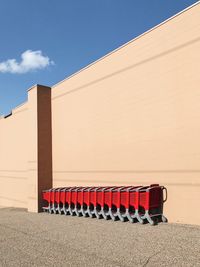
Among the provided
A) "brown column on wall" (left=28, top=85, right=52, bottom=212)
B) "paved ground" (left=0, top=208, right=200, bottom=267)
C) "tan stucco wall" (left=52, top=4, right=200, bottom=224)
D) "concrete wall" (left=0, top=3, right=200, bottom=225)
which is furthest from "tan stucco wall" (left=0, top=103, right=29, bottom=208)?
"paved ground" (left=0, top=208, right=200, bottom=267)

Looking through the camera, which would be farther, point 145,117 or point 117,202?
point 145,117

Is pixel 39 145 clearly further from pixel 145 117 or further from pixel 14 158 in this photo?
pixel 145 117

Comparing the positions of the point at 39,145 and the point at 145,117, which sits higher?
the point at 145,117

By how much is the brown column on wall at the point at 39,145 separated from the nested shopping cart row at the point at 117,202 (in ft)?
9.58

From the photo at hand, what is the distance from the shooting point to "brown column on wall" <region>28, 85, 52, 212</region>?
18391mm

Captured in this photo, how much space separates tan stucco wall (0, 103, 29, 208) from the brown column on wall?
2696 millimetres

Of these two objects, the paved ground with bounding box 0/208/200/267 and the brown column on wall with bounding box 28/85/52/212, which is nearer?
the paved ground with bounding box 0/208/200/267

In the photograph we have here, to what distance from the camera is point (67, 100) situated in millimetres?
17750

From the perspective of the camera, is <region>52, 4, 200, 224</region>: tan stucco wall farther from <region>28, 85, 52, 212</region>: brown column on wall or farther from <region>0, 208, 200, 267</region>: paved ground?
<region>0, 208, 200, 267</region>: paved ground

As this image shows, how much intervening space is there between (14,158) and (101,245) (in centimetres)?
1598

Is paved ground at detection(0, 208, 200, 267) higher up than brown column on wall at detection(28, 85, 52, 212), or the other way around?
brown column on wall at detection(28, 85, 52, 212)

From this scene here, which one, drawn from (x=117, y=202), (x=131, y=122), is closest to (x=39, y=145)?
(x=131, y=122)

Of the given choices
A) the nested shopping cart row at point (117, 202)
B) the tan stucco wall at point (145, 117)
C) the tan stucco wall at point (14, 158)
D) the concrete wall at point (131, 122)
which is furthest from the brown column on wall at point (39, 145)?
the nested shopping cart row at point (117, 202)

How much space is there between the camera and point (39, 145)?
18.6 meters
